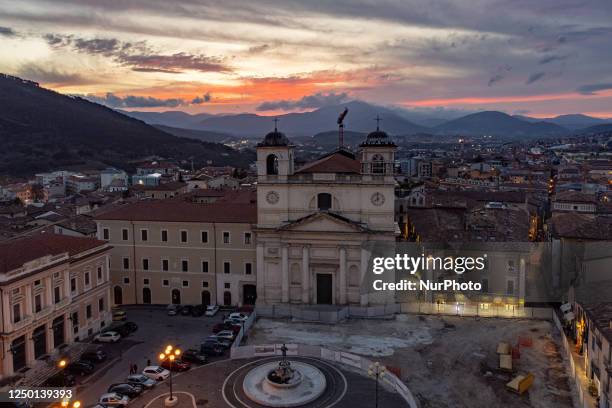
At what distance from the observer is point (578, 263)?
135 feet

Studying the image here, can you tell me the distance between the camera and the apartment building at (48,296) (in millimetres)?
32156

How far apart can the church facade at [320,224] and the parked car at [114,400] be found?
16362 millimetres

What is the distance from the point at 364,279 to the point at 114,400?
817 inches

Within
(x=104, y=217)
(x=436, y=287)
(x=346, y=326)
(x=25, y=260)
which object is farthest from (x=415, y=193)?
(x=25, y=260)

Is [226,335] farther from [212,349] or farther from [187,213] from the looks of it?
[187,213]

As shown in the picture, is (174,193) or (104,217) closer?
(104,217)

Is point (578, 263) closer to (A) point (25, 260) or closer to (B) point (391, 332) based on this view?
(B) point (391, 332)

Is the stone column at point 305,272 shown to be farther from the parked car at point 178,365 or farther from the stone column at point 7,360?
the stone column at point 7,360

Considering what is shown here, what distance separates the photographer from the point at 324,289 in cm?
4356

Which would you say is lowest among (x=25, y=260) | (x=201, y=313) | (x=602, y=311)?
(x=201, y=313)

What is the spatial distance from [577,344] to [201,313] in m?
29.5

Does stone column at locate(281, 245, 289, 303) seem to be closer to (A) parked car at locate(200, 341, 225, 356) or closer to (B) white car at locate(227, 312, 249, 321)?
(B) white car at locate(227, 312, 249, 321)

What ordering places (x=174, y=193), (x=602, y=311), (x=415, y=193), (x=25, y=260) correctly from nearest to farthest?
(x=602, y=311) < (x=25, y=260) < (x=415, y=193) < (x=174, y=193)

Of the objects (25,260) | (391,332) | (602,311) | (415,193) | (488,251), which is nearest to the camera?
(602,311)
